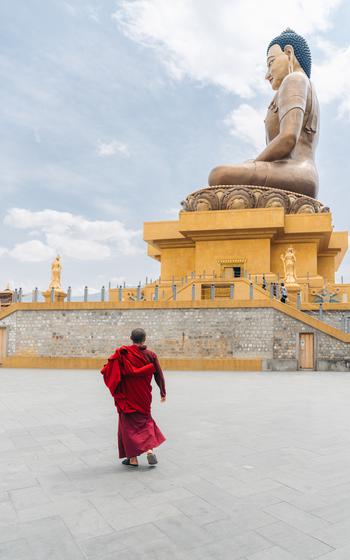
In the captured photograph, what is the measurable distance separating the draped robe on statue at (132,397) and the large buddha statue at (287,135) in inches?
781

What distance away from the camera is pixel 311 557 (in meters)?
2.41

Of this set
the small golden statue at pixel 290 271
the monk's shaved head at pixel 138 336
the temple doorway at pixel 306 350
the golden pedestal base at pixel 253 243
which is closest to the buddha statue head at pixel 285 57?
the golden pedestal base at pixel 253 243

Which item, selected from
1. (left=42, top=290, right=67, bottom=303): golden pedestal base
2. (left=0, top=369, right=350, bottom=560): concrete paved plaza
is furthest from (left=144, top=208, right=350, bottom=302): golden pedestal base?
(left=0, top=369, right=350, bottom=560): concrete paved plaza

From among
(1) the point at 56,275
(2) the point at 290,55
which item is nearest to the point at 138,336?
(1) the point at 56,275

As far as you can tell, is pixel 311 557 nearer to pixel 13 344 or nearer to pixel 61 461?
pixel 61 461

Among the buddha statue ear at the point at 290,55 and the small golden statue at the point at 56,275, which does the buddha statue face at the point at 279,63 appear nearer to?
the buddha statue ear at the point at 290,55

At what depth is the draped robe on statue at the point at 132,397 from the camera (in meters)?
4.07

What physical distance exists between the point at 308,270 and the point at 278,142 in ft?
23.9

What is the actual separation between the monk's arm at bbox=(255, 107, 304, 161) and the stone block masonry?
40.6 feet

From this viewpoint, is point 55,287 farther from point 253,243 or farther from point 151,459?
point 151,459

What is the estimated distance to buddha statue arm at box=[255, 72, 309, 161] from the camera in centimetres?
2336

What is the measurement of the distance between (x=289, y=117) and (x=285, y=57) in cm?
617

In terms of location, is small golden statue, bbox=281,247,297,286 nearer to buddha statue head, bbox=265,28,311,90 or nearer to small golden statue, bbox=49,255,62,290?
small golden statue, bbox=49,255,62,290

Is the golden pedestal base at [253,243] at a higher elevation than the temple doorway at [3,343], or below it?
higher
